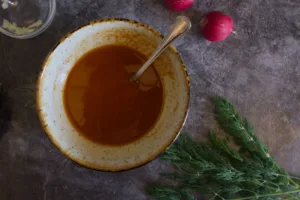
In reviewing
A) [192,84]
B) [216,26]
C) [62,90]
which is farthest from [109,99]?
[216,26]

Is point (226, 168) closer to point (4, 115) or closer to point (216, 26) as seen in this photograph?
point (216, 26)

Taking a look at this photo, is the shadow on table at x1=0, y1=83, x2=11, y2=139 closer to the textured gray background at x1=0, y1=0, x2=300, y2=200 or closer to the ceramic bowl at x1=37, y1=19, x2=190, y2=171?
the textured gray background at x1=0, y1=0, x2=300, y2=200

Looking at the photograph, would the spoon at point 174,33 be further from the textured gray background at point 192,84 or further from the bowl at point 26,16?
the bowl at point 26,16

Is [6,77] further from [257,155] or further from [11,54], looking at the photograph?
[257,155]

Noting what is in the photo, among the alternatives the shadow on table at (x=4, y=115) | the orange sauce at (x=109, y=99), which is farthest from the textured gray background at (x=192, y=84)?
the orange sauce at (x=109, y=99)

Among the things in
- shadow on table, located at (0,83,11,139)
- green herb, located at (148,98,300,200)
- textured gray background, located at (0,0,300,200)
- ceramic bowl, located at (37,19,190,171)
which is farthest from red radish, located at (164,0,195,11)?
shadow on table, located at (0,83,11,139)
